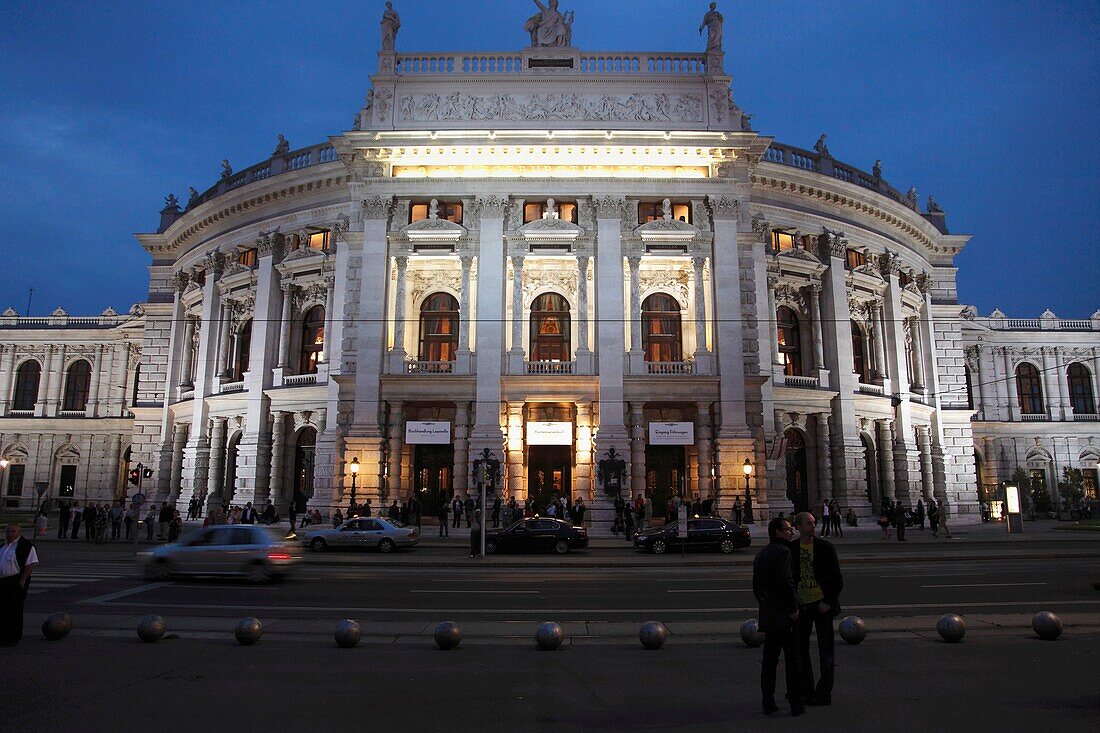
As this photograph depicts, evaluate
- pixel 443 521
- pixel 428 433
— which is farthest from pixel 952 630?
pixel 428 433

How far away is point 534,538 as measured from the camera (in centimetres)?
2603

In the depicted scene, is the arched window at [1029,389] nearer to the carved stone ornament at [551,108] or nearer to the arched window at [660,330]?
the arched window at [660,330]

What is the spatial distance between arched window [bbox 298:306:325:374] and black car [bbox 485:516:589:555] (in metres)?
19.2

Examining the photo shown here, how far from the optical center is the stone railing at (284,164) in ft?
136

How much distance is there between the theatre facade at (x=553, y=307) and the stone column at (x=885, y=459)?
29 centimetres

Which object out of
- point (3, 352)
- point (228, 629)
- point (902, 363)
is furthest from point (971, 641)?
point (3, 352)

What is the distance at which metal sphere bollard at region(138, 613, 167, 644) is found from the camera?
973cm

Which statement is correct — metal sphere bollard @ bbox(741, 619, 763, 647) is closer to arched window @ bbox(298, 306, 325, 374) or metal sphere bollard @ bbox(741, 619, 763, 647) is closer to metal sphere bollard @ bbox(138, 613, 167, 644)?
metal sphere bollard @ bbox(138, 613, 167, 644)

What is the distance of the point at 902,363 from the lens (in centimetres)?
4397

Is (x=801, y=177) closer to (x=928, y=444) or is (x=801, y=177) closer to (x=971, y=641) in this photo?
(x=928, y=444)

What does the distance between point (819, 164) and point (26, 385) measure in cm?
6108

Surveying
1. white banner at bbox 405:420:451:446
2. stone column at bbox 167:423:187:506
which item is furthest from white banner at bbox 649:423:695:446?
stone column at bbox 167:423:187:506

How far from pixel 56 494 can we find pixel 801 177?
57.5m

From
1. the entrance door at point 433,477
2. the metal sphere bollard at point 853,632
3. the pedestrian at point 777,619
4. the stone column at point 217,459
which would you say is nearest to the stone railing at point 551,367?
the entrance door at point 433,477
